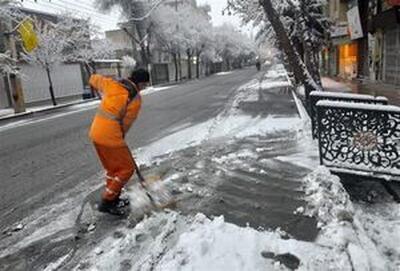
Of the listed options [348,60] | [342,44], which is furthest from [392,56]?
[342,44]

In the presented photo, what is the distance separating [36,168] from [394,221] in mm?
6214

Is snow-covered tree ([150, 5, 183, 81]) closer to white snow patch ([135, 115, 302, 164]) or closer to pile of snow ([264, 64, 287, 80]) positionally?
pile of snow ([264, 64, 287, 80])

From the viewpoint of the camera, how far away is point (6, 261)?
3951mm

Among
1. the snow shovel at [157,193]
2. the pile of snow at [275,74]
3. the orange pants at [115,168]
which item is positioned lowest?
the pile of snow at [275,74]

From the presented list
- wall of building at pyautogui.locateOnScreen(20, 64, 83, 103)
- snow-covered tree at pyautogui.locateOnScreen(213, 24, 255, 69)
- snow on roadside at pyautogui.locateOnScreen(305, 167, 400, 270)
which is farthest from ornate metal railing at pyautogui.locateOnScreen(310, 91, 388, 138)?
snow-covered tree at pyautogui.locateOnScreen(213, 24, 255, 69)

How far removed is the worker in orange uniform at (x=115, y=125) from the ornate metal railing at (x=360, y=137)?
2.39 m

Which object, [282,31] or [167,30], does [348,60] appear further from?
[167,30]

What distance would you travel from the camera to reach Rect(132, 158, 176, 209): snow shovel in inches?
195

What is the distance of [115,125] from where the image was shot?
4.72 meters

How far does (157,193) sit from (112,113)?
4.09 feet

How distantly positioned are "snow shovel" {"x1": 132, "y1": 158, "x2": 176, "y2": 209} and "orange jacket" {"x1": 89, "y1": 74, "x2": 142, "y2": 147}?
47cm

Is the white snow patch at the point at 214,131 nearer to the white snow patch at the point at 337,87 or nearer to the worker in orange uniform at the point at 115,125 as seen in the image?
the worker in orange uniform at the point at 115,125

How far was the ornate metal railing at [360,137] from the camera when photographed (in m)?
4.99

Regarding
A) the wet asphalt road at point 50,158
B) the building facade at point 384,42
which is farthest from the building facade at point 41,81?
the building facade at point 384,42
